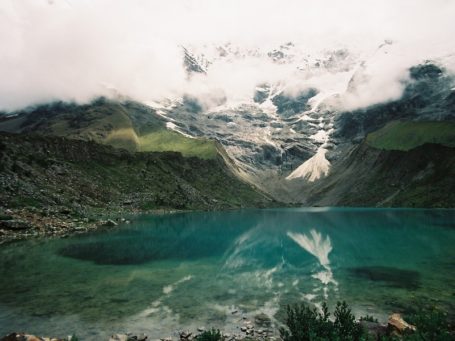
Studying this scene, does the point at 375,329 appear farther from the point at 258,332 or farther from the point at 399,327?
the point at 258,332

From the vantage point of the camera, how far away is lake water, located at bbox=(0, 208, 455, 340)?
31094mm

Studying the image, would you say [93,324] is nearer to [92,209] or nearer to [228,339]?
[228,339]

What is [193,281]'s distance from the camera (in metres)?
45.4

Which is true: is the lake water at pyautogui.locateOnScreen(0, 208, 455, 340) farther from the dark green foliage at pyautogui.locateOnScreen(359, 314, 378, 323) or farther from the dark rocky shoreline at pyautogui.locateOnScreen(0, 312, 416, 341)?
the dark green foliage at pyautogui.locateOnScreen(359, 314, 378, 323)

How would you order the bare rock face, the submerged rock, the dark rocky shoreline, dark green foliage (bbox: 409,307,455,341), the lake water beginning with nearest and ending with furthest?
dark green foliage (bbox: 409,307,455,341), the bare rock face, the dark rocky shoreline, the submerged rock, the lake water

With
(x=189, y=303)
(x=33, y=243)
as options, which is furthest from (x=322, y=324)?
(x=33, y=243)

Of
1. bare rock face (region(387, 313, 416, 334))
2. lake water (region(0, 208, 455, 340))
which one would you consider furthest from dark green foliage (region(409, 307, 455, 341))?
lake water (region(0, 208, 455, 340))

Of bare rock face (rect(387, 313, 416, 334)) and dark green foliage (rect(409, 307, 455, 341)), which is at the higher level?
dark green foliage (rect(409, 307, 455, 341))

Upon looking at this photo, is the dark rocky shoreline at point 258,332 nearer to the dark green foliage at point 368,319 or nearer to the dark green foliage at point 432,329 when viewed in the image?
the dark green foliage at point 368,319

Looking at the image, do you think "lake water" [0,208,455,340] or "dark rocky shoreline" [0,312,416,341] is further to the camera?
"lake water" [0,208,455,340]

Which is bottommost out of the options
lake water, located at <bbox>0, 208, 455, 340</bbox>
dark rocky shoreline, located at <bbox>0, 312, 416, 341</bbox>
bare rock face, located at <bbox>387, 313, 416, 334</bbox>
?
lake water, located at <bbox>0, 208, 455, 340</bbox>

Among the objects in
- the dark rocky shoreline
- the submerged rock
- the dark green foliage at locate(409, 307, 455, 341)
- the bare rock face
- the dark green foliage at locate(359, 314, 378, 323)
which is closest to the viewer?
the dark green foliage at locate(409, 307, 455, 341)

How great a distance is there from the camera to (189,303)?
118ft

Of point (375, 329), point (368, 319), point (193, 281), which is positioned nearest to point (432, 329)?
point (375, 329)
